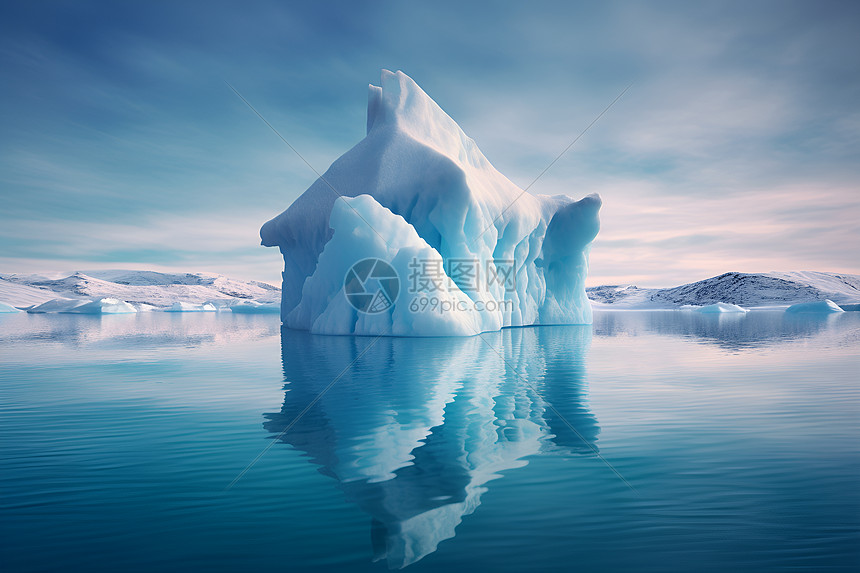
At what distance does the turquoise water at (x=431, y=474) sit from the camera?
2.65m

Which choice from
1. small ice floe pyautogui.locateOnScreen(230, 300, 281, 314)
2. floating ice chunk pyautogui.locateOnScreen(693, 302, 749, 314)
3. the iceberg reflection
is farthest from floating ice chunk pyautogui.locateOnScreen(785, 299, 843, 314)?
small ice floe pyautogui.locateOnScreen(230, 300, 281, 314)

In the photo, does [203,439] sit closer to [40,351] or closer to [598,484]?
[598,484]

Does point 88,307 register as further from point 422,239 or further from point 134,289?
point 134,289

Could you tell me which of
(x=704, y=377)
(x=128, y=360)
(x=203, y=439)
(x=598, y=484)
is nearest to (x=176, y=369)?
(x=128, y=360)

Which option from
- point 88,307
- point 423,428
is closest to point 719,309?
point 423,428

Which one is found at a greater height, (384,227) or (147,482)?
(384,227)

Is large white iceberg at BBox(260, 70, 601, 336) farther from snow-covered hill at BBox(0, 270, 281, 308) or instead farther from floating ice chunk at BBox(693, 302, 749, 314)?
snow-covered hill at BBox(0, 270, 281, 308)

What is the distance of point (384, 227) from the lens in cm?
1634

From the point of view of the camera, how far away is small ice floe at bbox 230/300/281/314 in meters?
56.5

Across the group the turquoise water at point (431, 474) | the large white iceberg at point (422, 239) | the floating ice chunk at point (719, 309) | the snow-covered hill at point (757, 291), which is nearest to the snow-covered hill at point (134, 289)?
the large white iceberg at point (422, 239)

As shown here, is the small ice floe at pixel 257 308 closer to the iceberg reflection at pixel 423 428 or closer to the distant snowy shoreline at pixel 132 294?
the distant snowy shoreline at pixel 132 294

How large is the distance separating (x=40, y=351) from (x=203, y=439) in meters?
12.0

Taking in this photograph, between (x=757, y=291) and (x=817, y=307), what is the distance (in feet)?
133

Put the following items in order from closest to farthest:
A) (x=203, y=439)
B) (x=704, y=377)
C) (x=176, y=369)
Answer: (x=203, y=439), (x=704, y=377), (x=176, y=369)
